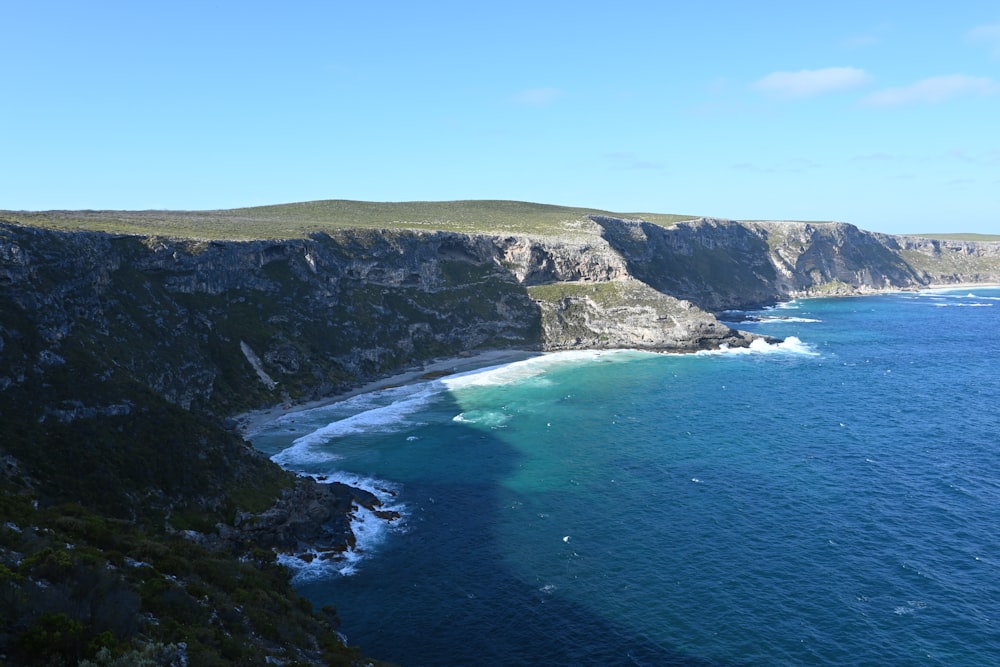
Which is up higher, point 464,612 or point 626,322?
point 626,322

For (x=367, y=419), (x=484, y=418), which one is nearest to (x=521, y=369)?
(x=484, y=418)

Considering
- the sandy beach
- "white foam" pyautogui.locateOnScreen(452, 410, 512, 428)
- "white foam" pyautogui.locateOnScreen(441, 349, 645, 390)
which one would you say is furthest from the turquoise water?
"white foam" pyautogui.locateOnScreen(441, 349, 645, 390)

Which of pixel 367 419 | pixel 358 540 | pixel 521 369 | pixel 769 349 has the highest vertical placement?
pixel 769 349

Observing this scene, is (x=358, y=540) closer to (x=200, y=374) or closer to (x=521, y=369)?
(x=200, y=374)

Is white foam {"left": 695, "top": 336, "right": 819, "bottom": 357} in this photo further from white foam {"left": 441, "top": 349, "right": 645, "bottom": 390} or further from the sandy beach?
the sandy beach

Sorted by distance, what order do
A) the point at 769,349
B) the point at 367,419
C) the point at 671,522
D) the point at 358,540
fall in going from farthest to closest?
1. the point at 769,349
2. the point at 367,419
3. the point at 671,522
4. the point at 358,540

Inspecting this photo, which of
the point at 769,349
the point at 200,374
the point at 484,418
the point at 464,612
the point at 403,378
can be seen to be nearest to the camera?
the point at 464,612

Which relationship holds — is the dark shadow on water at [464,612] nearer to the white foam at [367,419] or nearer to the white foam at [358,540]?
the white foam at [358,540]

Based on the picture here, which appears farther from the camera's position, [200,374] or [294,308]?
[294,308]
